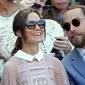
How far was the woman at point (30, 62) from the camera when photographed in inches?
85.5

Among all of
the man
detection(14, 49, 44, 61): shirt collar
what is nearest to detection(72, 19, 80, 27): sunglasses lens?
the man

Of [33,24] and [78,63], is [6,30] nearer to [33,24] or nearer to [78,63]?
[33,24]

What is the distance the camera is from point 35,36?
2.26m

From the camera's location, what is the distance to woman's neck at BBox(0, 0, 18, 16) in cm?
286

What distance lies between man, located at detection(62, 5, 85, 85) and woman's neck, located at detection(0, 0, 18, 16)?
Answer: 0.60m

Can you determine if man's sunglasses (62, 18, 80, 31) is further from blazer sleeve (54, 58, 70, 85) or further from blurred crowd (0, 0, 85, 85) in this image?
blazer sleeve (54, 58, 70, 85)

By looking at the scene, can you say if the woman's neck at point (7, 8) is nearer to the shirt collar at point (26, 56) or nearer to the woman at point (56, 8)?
the woman at point (56, 8)

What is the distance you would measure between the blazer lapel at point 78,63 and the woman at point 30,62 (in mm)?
103

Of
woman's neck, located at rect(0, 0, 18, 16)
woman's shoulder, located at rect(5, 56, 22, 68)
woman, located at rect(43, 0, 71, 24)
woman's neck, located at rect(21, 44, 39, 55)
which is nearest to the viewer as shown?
A: woman's shoulder, located at rect(5, 56, 22, 68)

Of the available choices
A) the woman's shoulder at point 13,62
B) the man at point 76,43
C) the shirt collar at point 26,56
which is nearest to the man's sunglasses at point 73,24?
the man at point 76,43

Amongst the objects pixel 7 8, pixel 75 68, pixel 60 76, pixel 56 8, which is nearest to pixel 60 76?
pixel 60 76

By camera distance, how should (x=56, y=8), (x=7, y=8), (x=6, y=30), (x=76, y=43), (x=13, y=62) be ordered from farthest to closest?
(x=56, y=8)
(x=7, y=8)
(x=6, y=30)
(x=76, y=43)
(x=13, y=62)

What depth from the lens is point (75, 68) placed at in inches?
92.0

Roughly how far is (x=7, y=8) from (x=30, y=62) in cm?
78
